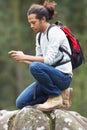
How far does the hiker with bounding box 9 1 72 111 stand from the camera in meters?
10.5

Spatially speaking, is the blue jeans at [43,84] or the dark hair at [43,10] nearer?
the blue jeans at [43,84]

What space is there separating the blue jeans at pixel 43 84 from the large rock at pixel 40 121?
8.3 inches

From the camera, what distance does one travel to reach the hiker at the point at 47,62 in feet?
34.4

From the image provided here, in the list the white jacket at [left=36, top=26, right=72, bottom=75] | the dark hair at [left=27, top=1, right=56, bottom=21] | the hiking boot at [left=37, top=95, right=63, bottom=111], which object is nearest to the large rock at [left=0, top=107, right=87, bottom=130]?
the hiking boot at [left=37, top=95, right=63, bottom=111]

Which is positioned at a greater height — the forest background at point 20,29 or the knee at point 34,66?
the knee at point 34,66

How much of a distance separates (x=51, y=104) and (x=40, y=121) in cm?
27

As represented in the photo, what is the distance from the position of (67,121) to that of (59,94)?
35 cm

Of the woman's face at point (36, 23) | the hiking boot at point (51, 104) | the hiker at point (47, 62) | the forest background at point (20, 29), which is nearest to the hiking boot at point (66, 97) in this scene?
the hiker at point (47, 62)

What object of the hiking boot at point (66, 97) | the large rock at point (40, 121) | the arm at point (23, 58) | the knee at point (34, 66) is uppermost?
the arm at point (23, 58)

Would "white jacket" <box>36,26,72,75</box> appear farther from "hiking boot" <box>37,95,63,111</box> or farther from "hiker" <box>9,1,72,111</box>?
"hiking boot" <box>37,95,63,111</box>

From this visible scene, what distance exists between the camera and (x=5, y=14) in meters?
27.5

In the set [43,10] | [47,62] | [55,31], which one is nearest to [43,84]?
[47,62]

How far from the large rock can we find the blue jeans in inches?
8.3

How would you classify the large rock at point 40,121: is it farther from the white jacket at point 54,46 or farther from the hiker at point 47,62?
the white jacket at point 54,46
